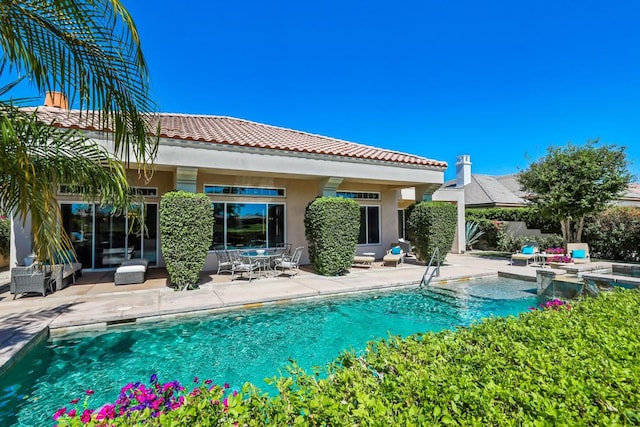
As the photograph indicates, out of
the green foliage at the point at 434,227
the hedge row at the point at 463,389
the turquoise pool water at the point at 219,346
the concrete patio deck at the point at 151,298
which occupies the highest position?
the green foliage at the point at 434,227

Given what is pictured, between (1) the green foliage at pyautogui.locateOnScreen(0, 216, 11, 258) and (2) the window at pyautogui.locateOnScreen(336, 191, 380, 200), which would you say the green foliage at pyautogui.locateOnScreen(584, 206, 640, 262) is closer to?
(2) the window at pyautogui.locateOnScreen(336, 191, 380, 200)

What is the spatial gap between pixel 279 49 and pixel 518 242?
60.5 feet

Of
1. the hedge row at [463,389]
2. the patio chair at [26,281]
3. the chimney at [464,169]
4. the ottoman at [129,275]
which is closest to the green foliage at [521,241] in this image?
the chimney at [464,169]

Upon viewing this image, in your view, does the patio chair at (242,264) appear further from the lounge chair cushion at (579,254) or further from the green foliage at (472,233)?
the green foliage at (472,233)

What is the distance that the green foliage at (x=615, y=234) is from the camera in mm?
16375

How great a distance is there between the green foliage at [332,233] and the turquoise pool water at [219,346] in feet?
8.64

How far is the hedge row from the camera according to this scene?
206 centimetres

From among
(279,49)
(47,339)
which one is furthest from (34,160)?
(279,49)

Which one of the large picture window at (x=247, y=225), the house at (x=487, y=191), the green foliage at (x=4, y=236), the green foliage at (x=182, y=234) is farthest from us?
the house at (x=487, y=191)

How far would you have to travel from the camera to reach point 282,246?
50.2ft

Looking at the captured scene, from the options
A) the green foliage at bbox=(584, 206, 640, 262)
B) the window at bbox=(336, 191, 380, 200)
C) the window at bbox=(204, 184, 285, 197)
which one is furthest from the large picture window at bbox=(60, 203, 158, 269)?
the green foliage at bbox=(584, 206, 640, 262)

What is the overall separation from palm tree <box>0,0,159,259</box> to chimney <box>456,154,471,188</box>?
29828 millimetres

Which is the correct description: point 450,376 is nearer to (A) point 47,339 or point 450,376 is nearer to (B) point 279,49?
(A) point 47,339

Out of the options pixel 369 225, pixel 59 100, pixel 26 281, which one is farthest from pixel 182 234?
pixel 369 225
